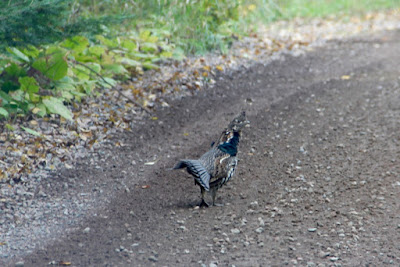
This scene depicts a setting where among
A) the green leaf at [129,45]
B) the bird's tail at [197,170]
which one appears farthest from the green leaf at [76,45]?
the bird's tail at [197,170]

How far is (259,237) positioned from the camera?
412 cm

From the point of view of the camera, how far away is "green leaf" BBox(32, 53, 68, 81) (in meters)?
6.05

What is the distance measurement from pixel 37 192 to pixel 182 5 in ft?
13.8

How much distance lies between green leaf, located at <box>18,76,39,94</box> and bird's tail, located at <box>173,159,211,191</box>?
8.01ft

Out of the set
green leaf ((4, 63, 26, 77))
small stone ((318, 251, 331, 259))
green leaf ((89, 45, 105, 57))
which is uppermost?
green leaf ((89, 45, 105, 57))

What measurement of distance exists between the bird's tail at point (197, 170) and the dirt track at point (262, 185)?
304 mm

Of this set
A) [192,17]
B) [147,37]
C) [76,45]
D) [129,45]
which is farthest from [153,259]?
[192,17]

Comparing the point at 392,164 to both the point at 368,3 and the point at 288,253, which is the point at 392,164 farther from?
the point at 368,3

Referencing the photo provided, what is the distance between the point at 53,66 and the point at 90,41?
1.66 meters

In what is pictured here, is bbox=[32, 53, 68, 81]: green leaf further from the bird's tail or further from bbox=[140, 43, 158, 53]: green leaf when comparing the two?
the bird's tail

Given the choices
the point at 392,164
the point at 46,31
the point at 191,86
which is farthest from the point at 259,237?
the point at 191,86

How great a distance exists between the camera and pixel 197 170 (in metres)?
4.39

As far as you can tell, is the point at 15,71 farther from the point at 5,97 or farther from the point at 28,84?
the point at 5,97

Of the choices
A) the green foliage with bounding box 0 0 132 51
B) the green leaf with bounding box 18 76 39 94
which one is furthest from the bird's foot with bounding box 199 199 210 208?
the green leaf with bounding box 18 76 39 94
